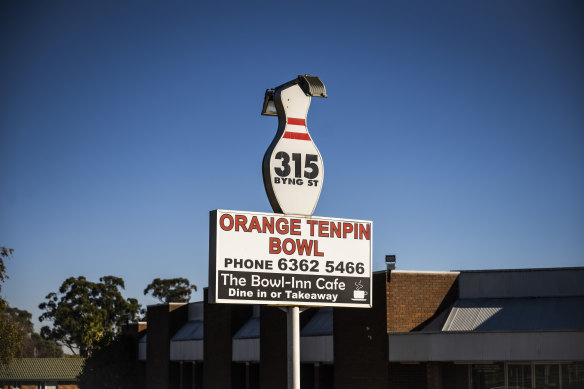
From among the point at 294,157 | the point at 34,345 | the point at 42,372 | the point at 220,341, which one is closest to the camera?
the point at 294,157

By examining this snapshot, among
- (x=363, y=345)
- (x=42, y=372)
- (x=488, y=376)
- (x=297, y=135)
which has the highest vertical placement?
(x=297, y=135)

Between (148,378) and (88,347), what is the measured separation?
187 ft

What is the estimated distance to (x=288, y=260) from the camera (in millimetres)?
20953

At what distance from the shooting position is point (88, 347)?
11494 cm

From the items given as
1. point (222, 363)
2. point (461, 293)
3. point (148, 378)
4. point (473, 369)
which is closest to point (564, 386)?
point (473, 369)

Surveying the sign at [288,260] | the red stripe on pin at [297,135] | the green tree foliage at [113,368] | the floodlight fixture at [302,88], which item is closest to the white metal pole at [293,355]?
the sign at [288,260]

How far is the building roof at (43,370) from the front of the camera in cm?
8956

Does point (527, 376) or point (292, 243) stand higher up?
point (292, 243)

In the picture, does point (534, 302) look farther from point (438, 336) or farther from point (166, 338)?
point (166, 338)

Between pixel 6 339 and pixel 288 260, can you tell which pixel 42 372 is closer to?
pixel 6 339

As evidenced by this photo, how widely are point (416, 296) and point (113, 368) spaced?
35.4 m

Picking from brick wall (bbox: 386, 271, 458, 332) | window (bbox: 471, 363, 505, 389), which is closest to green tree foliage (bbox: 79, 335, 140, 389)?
brick wall (bbox: 386, 271, 458, 332)

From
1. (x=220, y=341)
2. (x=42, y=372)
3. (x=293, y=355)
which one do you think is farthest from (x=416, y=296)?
(x=42, y=372)

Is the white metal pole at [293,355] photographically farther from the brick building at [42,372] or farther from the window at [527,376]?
the brick building at [42,372]
